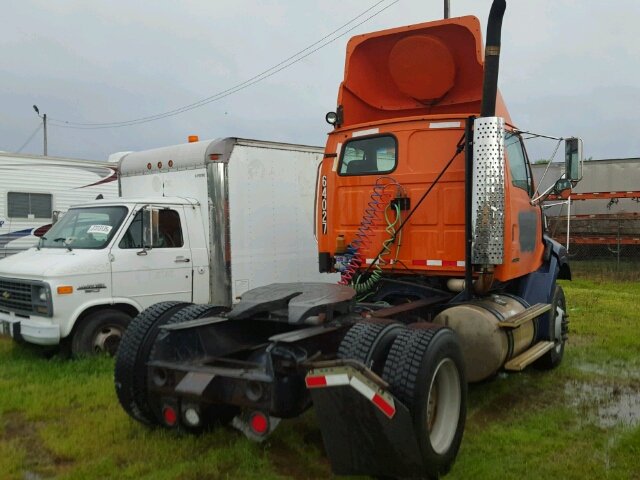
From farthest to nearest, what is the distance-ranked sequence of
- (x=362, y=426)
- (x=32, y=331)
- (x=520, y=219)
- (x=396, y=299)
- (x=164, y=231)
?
(x=164, y=231) < (x=32, y=331) < (x=396, y=299) < (x=520, y=219) < (x=362, y=426)

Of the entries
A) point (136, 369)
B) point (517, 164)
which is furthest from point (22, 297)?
point (517, 164)

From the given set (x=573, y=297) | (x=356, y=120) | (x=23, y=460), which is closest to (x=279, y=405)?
(x=23, y=460)

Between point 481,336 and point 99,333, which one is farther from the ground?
point 481,336

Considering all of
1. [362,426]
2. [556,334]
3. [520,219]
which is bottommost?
[556,334]

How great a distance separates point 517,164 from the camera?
6543 mm

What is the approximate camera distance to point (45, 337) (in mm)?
7070

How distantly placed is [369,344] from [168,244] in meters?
4.68

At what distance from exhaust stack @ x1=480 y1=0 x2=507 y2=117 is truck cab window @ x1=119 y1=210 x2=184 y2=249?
435 cm

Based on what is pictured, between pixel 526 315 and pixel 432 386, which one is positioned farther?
pixel 526 315

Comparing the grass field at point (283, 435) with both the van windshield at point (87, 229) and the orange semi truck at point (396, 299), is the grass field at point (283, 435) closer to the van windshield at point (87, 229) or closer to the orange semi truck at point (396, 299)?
the orange semi truck at point (396, 299)

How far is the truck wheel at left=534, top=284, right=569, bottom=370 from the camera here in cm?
714

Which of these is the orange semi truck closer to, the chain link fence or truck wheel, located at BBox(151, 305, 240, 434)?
truck wheel, located at BBox(151, 305, 240, 434)

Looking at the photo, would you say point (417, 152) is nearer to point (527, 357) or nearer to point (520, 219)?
point (520, 219)

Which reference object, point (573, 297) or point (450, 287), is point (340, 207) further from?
point (573, 297)
